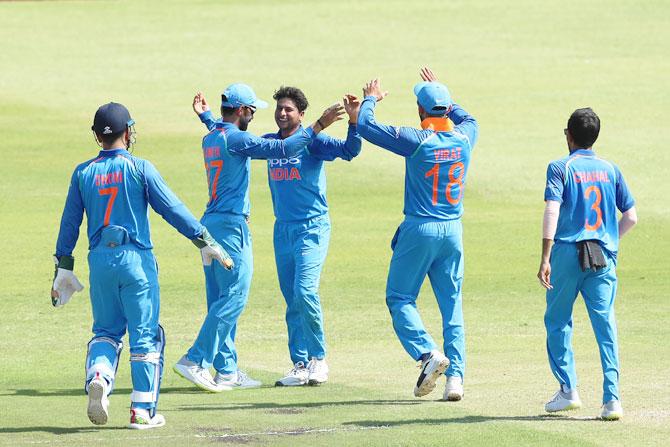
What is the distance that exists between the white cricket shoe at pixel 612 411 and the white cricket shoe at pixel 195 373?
3.52 meters

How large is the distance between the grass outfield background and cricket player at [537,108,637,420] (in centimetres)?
43

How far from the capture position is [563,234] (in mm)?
10445

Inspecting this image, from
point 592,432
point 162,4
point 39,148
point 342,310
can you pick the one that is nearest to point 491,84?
point 39,148

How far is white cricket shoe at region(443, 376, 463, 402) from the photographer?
11.2 m

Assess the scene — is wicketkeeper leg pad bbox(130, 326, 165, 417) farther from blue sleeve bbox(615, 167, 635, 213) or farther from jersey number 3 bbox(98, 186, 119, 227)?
blue sleeve bbox(615, 167, 635, 213)

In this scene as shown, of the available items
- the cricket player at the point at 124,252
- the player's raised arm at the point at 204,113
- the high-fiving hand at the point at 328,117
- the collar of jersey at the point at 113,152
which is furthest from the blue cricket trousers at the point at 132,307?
the player's raised arm at the point at 204,113

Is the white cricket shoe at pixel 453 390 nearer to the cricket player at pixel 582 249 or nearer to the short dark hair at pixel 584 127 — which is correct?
the cricket player at pixel 582 249

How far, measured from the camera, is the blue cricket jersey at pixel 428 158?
11016mm

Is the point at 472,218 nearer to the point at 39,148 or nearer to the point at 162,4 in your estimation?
the point at 39,148

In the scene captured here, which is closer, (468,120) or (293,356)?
(468,120)

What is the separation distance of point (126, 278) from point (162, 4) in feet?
133

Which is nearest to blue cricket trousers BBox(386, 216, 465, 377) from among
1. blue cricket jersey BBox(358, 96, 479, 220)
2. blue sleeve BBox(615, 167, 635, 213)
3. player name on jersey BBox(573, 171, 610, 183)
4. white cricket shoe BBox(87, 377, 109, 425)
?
blue cricket jersey BBox(358, 96, 479, 220)

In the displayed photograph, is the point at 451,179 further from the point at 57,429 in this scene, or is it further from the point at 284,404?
the point at 57,429

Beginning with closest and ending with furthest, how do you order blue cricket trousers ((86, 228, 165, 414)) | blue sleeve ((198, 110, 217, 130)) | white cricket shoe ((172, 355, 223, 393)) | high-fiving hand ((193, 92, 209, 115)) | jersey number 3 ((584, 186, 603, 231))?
1. blue cricket trousers ((86, 228, 165, 414))
2. jersey number 3 ((584, 186, 603, 231))
3. white cricket shoe ((172, 355, 223, 393))
4. blue sleeve ((198, 110, 217, 130))
5. high-fiving hand ((193, 92, 209, 115))
